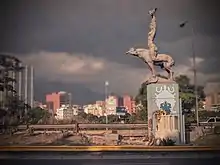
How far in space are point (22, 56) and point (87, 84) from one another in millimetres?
1073

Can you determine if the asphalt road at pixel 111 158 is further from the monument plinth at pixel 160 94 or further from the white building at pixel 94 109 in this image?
the white building at pixel 94 109

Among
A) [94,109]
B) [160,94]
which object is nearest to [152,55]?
[160,94]

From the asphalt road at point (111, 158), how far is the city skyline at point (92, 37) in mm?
845

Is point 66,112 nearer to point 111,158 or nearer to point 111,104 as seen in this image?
point 111,104

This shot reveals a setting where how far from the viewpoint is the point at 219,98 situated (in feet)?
19.5

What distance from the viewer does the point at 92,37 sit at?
608 cm

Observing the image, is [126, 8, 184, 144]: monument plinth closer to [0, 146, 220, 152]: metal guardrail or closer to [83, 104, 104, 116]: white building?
[0, 146, 220, 152]: metal guardrail

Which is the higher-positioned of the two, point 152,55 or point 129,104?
point 152,55

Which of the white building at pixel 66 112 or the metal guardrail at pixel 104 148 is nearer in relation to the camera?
the metal guardrail at pixel 104 148

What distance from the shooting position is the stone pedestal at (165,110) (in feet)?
19.5

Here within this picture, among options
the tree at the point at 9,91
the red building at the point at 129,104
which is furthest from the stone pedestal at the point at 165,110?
the tree at the point at 9,91

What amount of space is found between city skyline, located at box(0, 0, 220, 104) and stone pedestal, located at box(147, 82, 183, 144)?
262 millimetres

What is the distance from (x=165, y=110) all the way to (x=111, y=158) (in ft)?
3.58

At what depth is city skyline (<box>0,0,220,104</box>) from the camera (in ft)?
19.6
